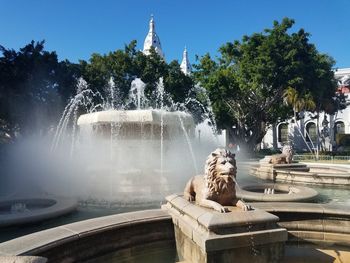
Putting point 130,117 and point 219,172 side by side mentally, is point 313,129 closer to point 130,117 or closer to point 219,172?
point 130,117

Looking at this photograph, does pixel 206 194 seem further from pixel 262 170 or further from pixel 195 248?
pixel 262 170

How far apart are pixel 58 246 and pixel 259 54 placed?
1088 inches

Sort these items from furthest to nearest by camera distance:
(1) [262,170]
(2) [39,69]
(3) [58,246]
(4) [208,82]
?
(4) [208,82]
(2) [39,69]
(1) [262,170]
(3) [58,246]

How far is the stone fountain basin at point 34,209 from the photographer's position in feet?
19.2

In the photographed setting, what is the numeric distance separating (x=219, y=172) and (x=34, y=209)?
16.6 ft

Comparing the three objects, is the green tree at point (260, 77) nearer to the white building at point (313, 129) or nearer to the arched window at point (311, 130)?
the white building at point (313, 129)

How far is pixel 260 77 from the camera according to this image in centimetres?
2770

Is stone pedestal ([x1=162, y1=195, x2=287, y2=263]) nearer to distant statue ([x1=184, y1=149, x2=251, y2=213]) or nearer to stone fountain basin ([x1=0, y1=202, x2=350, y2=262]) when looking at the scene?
distant statue ([x1=184, y1=149, x2=251, y2=213])

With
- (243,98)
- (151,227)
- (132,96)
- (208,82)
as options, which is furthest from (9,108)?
(151,227)

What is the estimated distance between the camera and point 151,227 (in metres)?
4.64

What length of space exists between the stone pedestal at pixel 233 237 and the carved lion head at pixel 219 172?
369mm

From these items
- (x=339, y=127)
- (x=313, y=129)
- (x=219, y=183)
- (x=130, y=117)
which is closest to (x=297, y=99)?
(x=130, y=117)

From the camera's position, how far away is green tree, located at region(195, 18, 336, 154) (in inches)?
1093

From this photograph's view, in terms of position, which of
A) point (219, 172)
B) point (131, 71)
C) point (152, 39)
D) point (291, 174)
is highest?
point (152, 39)
